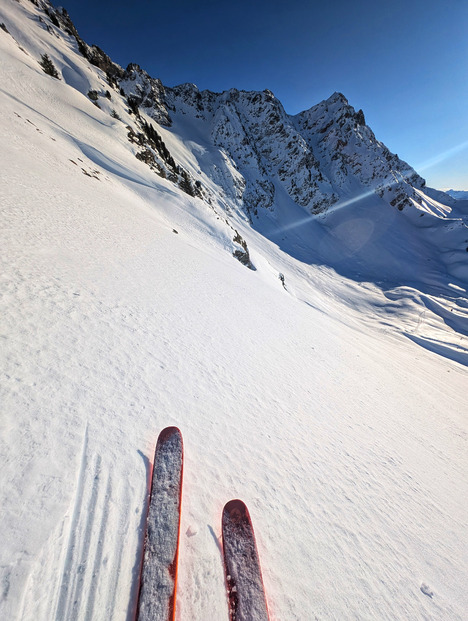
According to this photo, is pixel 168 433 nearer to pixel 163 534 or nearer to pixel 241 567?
pixel 163 534

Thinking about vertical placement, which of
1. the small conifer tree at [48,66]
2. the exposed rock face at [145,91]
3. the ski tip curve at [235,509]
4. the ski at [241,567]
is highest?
the exposed rock face at [145,91]

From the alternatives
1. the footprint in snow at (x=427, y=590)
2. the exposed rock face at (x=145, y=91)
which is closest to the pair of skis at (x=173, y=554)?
the footprint in snow at (x=427, y=590)

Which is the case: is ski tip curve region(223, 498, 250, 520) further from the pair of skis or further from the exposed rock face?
the exposed rock face

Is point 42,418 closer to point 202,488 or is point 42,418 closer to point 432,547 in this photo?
point 202,488

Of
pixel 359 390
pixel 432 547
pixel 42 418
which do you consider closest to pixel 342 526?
pixel 432 547

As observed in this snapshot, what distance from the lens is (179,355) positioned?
410 centimetres

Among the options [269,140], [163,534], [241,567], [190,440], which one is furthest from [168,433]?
[269,140]

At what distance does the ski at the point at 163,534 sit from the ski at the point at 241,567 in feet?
1.60

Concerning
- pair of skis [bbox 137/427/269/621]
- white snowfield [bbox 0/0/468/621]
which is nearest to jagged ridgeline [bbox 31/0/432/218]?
white snowfield [bbox 0/0/468/621]

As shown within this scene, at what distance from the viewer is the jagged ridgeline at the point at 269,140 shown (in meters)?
53.2

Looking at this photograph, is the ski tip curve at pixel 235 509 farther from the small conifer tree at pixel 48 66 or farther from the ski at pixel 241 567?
the small conifer tree at pixel 48 66

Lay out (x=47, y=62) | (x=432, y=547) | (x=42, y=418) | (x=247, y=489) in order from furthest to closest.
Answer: (x=47, y=62) < (x=432, y=547) < (x=247, y=489) < (x=42, y=418)

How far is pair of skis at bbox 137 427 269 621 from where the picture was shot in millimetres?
1634

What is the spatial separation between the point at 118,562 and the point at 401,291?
5150 cm
